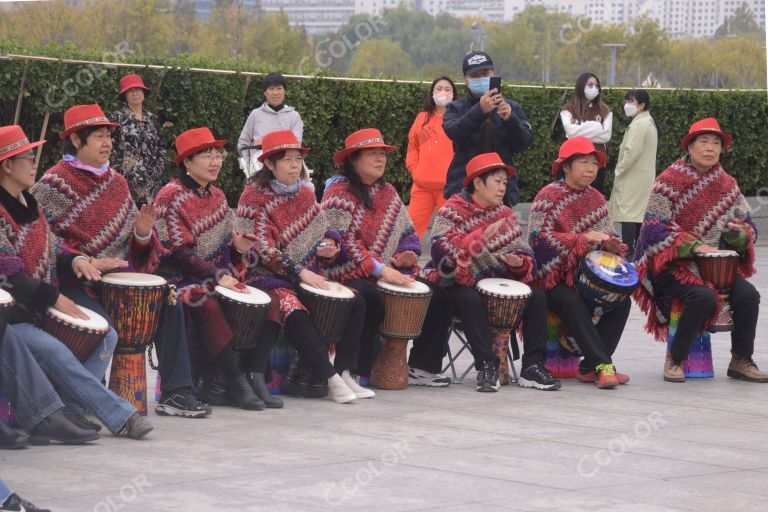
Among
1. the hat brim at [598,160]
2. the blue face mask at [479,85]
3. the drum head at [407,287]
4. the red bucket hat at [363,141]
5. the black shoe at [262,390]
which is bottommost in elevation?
the black shoe at [262,390]

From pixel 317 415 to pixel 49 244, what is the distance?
1657mm

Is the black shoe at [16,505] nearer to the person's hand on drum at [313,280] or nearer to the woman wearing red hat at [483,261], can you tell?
the person's hand on drum at [313,280]

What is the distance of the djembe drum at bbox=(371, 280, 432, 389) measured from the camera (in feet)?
26.8

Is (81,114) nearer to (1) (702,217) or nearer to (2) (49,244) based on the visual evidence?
(2) (49,244)

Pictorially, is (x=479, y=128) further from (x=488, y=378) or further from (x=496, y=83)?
(x=488, y=378)

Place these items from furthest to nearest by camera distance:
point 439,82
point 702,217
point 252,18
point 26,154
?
point 252,18 < point 439,82 < point 702,217 < point 26,154

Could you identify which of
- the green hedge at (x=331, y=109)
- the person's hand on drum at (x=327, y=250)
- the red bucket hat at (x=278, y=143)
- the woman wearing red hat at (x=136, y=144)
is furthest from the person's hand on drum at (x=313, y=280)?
the green hedge at (x=331, y=109)

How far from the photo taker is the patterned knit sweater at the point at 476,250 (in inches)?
327

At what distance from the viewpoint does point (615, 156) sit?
60.8ft

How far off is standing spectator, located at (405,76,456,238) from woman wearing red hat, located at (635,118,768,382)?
3.20 metres

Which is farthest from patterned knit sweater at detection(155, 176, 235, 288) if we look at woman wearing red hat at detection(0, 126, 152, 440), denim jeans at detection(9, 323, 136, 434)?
denim jeans at detection(9, 323, 136, 434)

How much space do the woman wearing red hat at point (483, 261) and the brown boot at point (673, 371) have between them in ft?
2.55

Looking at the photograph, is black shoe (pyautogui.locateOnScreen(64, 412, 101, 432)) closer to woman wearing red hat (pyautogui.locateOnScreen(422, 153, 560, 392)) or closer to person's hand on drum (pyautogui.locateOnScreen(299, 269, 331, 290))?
person's hand on drum (pyautogui.locateOnScreen(299, 269, 331, 290))

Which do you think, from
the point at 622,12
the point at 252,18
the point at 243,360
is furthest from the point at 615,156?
the point at 622,12
